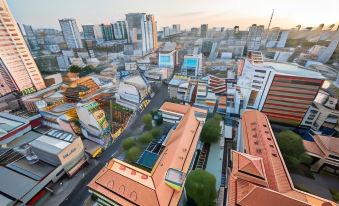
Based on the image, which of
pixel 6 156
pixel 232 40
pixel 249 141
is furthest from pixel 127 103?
pixel 232 40

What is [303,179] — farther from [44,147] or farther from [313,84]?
[44,147]

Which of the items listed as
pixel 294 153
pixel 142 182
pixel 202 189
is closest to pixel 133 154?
pixel 142 182

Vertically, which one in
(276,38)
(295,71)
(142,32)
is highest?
(142,32)

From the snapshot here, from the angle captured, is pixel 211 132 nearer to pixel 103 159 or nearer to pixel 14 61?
pixel 103 159

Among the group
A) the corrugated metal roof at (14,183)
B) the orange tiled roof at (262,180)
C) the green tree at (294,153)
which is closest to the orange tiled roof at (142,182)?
the orange tiled roof at (262,180)

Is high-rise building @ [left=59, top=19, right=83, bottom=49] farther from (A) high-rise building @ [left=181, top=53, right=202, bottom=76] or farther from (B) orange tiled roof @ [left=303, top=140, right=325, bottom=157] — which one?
(B) orange tiled roof @ [left=303, top=140, right=325, bottom=157]

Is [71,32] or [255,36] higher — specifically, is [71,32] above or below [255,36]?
above
